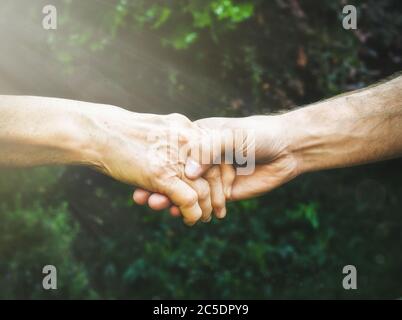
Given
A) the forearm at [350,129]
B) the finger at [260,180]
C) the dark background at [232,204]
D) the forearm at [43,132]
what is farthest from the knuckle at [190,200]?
the dark background at [232,204]

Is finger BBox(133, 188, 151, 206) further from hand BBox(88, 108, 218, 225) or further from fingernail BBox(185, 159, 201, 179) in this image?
fingernail BBox(185, 159, 201, 179)

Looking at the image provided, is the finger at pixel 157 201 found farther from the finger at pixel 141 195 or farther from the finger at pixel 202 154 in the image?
the finger at pixel 202 154

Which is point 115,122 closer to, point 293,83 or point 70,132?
point 70,132

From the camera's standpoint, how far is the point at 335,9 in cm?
415

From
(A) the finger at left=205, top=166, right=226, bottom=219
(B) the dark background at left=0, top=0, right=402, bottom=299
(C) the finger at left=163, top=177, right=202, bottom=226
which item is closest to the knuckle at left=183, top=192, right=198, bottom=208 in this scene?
(C) the finger at left=163, top=177, right=202, bottom=226

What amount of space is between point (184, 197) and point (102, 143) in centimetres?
53

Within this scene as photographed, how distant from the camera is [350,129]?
287cm

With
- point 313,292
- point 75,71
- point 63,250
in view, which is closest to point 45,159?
point 63,250

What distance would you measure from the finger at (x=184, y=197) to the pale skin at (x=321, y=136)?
226mm

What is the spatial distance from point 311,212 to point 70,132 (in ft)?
8.55

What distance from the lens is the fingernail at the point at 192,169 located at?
2740 millimetres

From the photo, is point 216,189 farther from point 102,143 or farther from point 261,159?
point 102,143

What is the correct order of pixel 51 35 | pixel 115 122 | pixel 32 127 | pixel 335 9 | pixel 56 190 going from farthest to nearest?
1. pixel 56 190
2. pixel 51 35
3. pixel 335 9
4. pixel 115 122
5. pixel 32 127

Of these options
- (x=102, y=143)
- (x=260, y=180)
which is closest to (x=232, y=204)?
(x=260, y=180)
